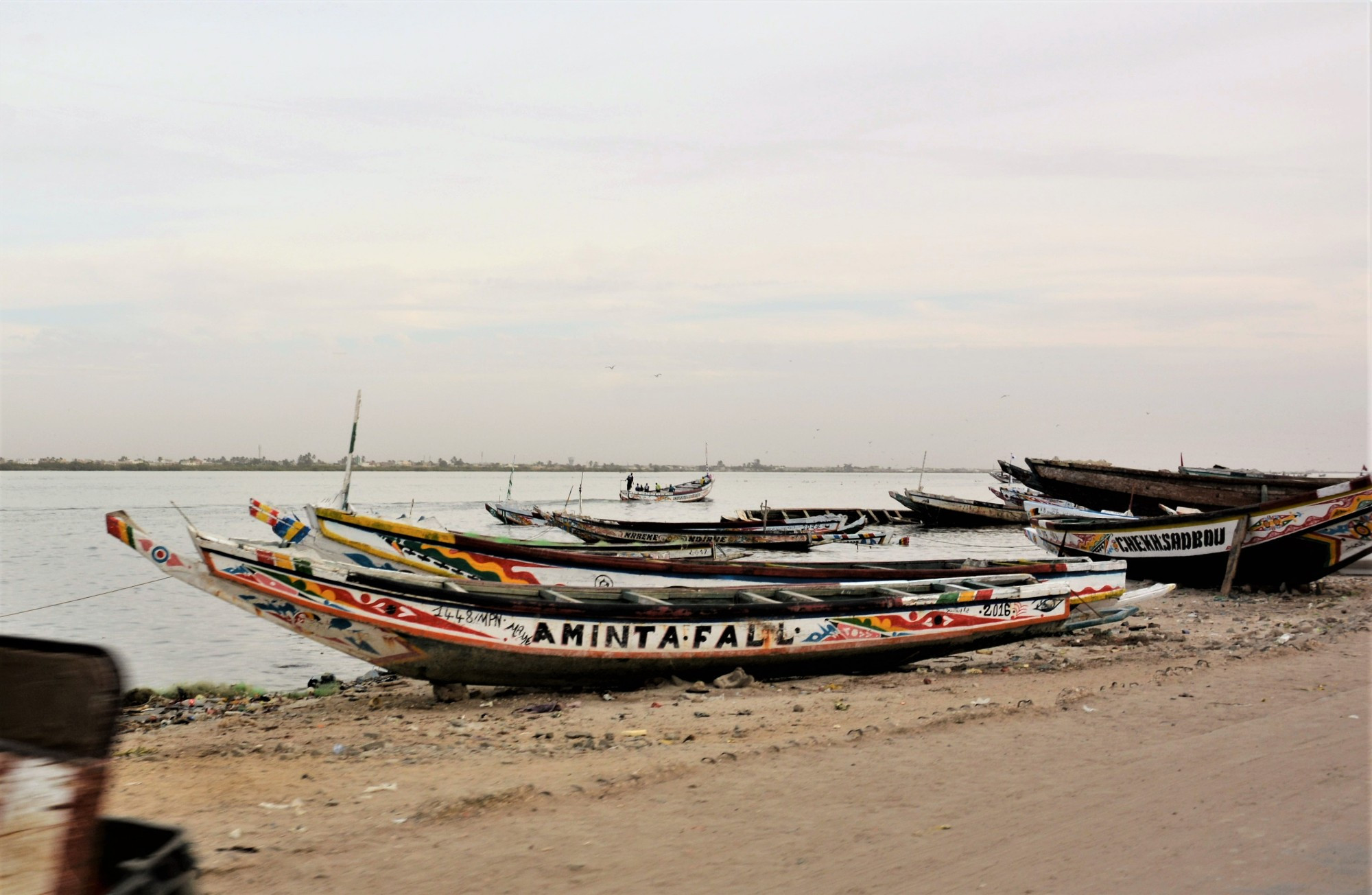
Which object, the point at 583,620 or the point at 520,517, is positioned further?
the point at 520,517

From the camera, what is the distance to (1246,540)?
14867 mm

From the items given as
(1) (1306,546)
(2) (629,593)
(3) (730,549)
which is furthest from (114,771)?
(3) (730,549)

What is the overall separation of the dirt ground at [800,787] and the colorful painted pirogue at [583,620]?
0.36 meters

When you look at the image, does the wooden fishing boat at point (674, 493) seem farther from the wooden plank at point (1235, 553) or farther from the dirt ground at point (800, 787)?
the dirt ground at point (800, 787)

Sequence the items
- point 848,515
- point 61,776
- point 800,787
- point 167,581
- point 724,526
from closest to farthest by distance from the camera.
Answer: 1. point 61,776
2. point 800,787
3. point 167,581
4. point 724,526
5. point 848,515

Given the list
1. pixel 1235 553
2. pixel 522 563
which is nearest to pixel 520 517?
pixel 522 563

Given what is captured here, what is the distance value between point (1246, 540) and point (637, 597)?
35.7 ft

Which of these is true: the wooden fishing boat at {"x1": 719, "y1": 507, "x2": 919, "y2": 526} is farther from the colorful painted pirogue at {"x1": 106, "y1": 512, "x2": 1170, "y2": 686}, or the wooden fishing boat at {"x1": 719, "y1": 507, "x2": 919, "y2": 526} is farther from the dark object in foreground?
the dark object in foreground

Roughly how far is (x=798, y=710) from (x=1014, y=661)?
11.8ft

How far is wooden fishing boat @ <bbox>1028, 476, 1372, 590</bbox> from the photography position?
45.9 ft

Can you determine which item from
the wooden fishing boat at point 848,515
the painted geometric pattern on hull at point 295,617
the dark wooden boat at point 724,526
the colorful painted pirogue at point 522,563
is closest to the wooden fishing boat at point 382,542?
the colorful painted pirogue at point 522,563

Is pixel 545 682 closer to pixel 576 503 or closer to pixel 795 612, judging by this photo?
pixel 795 612

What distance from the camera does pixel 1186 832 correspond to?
4.38m

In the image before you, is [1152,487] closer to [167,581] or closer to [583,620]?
[583,620]
